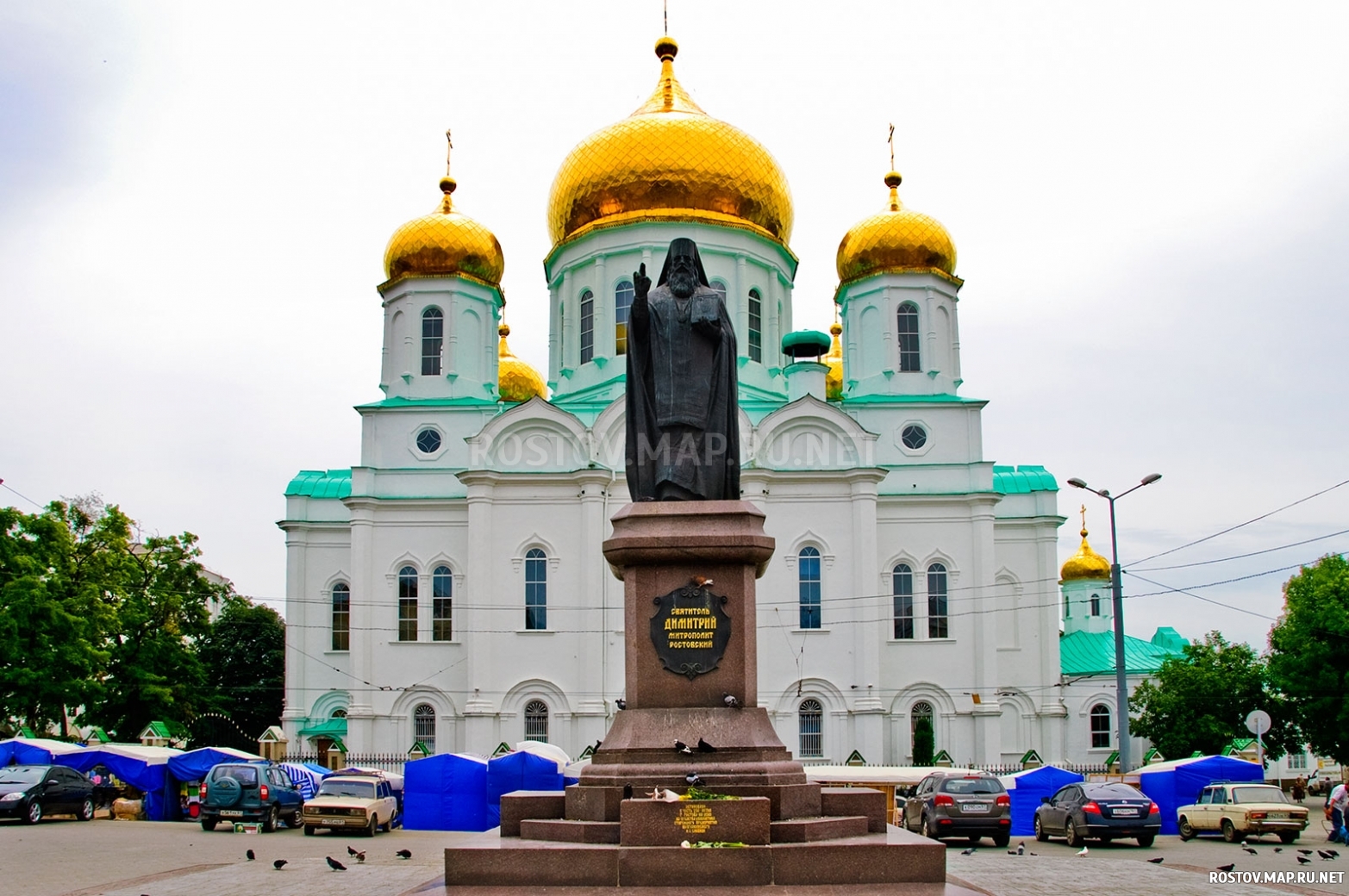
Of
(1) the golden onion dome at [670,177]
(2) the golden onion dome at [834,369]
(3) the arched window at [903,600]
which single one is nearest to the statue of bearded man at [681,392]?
(3) the arched window at [903,600]

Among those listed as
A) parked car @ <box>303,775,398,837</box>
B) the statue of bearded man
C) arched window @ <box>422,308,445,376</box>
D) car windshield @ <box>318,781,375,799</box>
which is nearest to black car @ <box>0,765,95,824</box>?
parked car @ <box>303,775,398,837</box>

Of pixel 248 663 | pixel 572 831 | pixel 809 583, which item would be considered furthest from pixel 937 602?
pixel 248 663

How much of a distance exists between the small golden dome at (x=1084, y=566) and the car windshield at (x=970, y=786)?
34151 mm

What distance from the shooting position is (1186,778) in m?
23.4

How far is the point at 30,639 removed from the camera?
31.2 metres

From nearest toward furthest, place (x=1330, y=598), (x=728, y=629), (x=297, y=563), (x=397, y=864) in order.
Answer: (x=728, y=629), (x=397, y=864), (x=1330, y=598), (x=297, y=563)

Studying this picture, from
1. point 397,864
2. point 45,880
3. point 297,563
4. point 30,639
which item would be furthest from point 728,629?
point 297,563

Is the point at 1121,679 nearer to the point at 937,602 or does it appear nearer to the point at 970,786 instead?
the point at 970,786

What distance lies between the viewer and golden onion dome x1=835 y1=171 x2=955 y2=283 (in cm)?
3809

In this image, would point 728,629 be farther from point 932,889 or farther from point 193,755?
point 193,755

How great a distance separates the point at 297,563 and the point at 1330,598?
2761cm

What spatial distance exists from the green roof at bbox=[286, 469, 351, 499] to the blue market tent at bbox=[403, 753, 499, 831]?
15997 millimetres

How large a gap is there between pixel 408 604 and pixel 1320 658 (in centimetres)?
2301

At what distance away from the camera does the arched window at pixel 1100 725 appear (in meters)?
40.3
